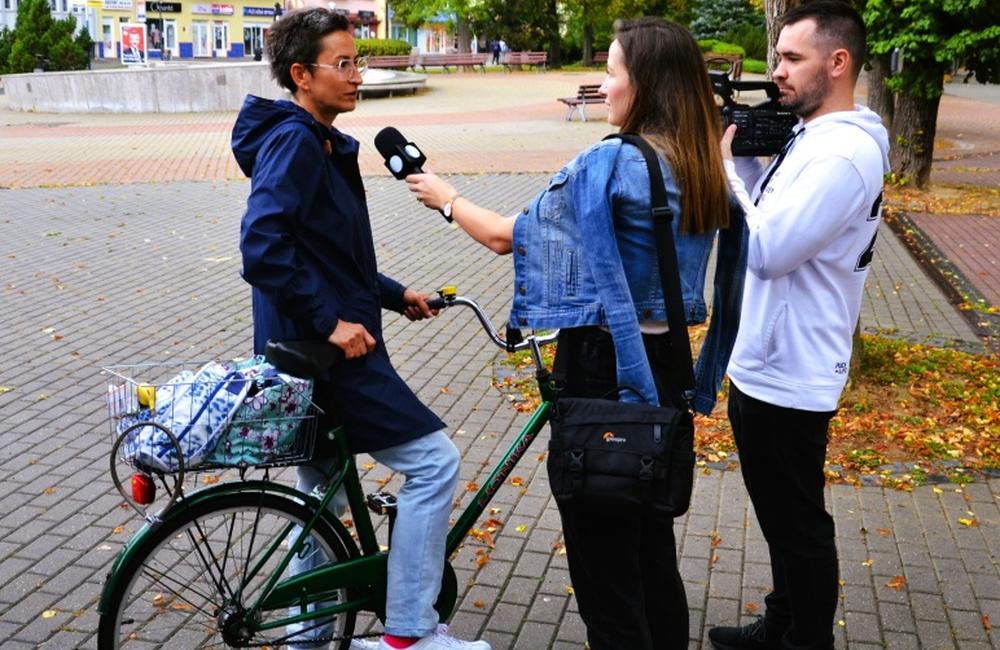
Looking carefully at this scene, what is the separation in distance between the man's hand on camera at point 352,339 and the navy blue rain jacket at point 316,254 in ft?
0.08

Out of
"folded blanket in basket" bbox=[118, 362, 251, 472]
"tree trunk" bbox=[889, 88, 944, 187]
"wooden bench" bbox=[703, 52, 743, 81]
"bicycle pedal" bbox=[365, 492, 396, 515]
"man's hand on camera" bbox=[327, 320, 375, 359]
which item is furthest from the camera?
"tree trunk" bbox=[889, 88, 944, 187]

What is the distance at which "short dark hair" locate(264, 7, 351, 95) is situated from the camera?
3.03 meters

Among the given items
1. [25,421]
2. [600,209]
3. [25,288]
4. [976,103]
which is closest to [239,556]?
[600,209]

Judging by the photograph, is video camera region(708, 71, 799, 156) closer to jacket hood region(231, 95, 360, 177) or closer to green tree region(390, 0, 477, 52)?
jacket hood region(231, 95, 360, 177)

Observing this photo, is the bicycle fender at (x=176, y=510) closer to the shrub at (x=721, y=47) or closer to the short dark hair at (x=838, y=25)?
the short dark hair at (x=838, y=25)

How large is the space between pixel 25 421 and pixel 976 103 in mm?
30698

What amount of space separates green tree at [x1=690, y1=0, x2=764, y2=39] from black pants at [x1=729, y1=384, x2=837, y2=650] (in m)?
46.5

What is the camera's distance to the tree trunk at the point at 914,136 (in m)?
14.3

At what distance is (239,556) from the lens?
3.35 meters

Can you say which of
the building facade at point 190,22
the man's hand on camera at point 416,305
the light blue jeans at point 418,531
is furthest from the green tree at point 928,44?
the building facade at point 190,22

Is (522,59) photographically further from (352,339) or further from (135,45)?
(352,339)

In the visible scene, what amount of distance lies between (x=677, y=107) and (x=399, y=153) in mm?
712

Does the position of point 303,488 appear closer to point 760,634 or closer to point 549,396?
point 549,396

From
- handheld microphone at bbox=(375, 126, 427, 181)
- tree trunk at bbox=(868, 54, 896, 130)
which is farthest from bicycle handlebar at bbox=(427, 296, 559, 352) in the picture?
tree trunk at bbox=(868, 54, 896, 130)
